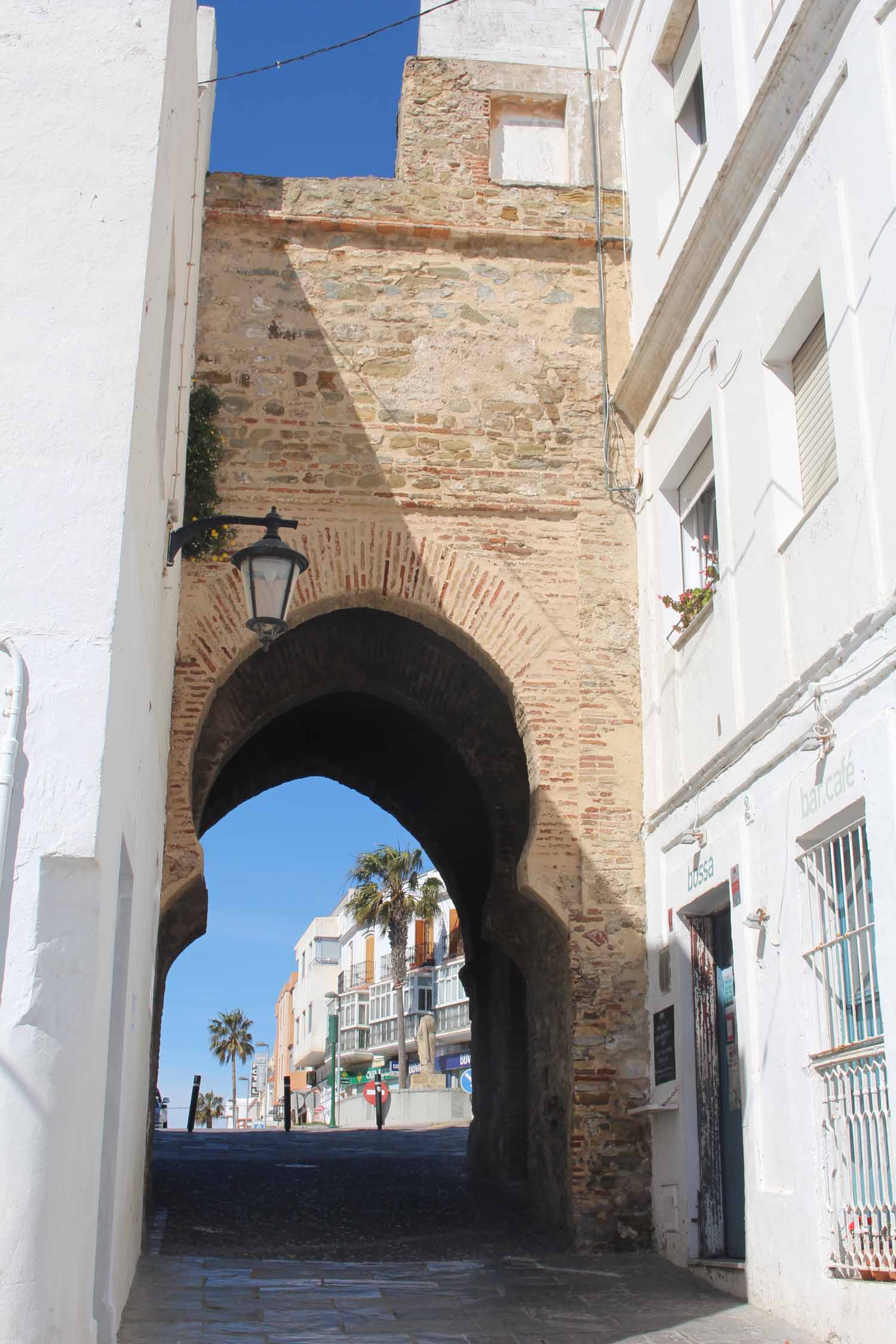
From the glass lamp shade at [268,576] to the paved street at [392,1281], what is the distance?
3.09 m

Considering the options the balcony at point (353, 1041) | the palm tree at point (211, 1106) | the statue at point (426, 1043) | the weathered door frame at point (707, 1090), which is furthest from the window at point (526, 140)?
the palm tree at point (211, 1106)

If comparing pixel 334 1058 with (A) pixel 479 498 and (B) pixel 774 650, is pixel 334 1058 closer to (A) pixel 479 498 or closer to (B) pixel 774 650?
(A) pixel 479 498

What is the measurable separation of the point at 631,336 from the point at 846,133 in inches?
161

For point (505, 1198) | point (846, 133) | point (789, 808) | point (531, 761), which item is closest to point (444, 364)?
point (531, 761)

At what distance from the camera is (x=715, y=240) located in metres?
8.16

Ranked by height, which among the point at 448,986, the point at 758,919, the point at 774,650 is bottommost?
the point at 758,919

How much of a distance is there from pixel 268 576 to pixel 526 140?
20.8 ft

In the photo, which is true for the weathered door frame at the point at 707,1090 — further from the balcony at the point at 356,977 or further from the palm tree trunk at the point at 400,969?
the balcony at the point at 356,977

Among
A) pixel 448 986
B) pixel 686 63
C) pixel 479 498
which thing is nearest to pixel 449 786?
pixel 479 498

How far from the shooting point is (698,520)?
30.0 ft

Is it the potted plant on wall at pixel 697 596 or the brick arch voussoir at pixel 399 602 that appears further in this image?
the brick arch voussoir at pixel 399 602

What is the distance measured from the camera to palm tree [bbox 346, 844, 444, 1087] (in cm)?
4756

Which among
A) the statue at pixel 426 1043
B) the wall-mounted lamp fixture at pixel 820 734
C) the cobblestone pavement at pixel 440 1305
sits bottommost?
the cobblestone pavement at pixel 440 1305

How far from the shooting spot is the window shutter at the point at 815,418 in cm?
668
